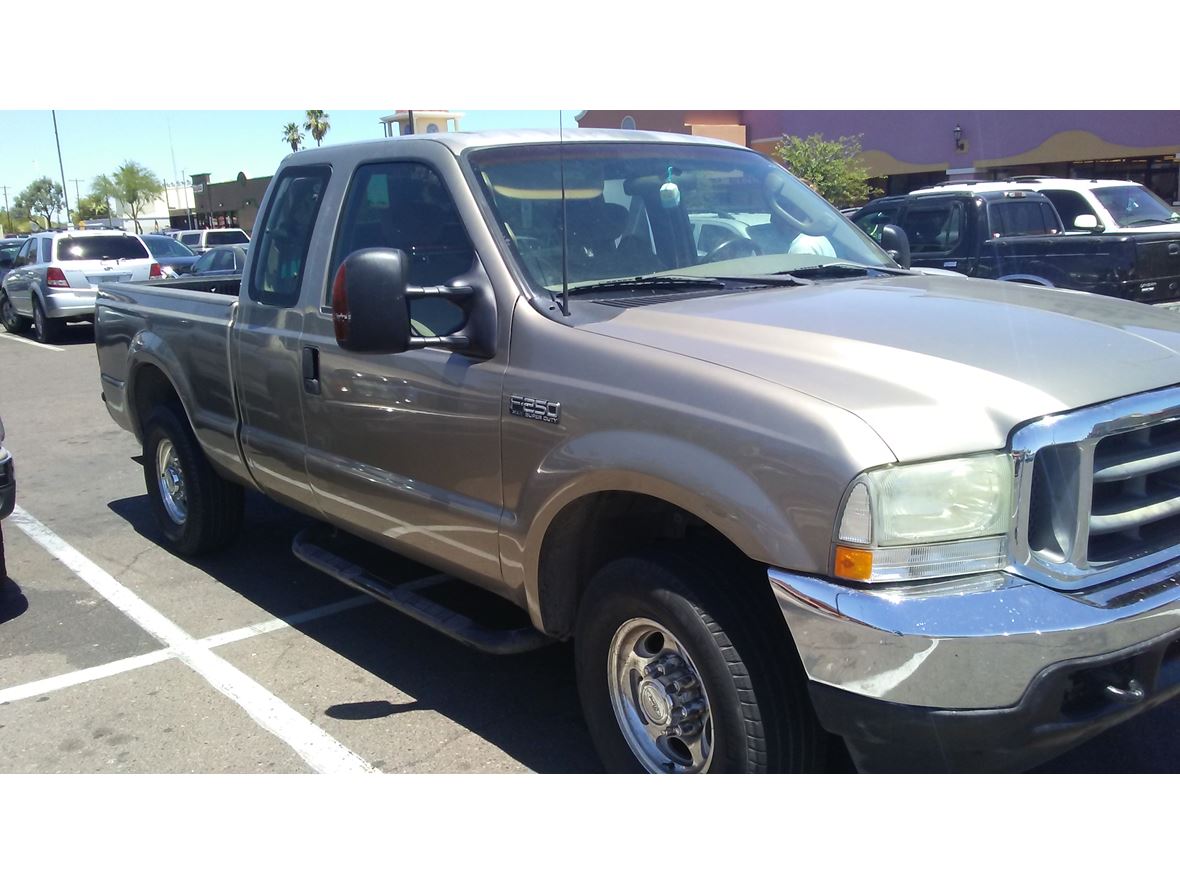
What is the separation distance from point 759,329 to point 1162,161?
81.9 feet

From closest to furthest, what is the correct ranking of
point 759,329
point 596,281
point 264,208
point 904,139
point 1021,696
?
point 1021,696, point 759,329, point 596,281, point 264,208, point 904,139

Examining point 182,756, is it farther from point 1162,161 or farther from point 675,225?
point 1162,161

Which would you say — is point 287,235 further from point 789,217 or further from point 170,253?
point 170,253

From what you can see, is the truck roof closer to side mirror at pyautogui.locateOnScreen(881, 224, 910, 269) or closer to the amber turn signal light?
side mirror at pyautogui.locateOnScreen(881, 224, 910, 269)

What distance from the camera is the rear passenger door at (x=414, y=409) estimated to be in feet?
11.2

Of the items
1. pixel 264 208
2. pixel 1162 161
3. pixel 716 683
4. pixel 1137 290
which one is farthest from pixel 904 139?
pixel 716 683

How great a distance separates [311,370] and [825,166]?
67.3ft

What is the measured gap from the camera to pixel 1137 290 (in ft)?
31.2

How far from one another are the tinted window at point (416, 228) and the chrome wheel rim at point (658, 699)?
1.23 metres

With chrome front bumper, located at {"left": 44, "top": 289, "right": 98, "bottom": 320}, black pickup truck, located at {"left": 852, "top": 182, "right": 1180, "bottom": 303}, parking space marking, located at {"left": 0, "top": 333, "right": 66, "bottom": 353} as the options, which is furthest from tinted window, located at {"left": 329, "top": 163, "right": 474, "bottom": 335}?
chrome front bumper, located at {"left": 44, "top": 289, "right": 98, "bottom": 320}

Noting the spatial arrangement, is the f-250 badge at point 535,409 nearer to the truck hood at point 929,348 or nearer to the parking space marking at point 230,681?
the truck hood at point 929,348

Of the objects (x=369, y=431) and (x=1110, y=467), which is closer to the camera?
(x=1110, y=467)

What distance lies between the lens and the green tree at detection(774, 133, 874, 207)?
2277 cm

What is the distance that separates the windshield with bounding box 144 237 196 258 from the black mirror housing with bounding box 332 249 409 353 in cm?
1944
